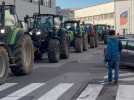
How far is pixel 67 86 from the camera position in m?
14.9

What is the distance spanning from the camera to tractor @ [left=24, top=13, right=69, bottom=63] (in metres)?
24.4

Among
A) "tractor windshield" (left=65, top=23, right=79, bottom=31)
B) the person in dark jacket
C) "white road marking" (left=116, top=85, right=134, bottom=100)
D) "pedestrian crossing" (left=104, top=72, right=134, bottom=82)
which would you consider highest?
"tractor windshield" (left=65, top=23, right=79, bottom=31)

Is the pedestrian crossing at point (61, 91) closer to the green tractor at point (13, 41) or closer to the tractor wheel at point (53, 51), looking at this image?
the green tractor at point (13, 41)

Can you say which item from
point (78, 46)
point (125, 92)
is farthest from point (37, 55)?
point (125, 92)

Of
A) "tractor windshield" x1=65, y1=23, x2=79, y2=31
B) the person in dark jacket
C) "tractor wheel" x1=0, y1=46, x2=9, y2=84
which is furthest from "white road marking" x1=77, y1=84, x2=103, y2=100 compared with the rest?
"tractor windshield" x1=65, y1=23, x2=79, y2=31

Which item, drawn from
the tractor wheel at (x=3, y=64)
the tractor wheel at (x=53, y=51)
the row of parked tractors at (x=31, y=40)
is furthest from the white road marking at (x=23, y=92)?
the tractor wheel at (x=53, y=51)

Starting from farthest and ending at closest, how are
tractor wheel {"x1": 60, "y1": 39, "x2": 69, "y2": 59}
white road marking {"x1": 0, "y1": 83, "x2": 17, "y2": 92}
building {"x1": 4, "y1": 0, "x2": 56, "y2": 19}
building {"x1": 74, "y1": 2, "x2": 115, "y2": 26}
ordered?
1. building {"x1": 74, "y1": 2, "x2": 115, "y2": 26}
2. building {"x1": 4, "y1": 0, "x2": 56, "y2": 19}
3. tractor wheel {"x1": 60, "y1": 39, "x2": 69, "y2": 59}
4. white road marking {"x1": 0, "y1": 83, "x2": 17, "y2": 92}

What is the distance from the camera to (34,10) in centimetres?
5016

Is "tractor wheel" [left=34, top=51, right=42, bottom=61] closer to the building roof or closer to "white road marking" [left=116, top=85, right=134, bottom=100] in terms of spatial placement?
"white road marking" [left=116, top=85, right=134, bottom=100]

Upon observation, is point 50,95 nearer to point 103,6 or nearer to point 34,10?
point 34,10

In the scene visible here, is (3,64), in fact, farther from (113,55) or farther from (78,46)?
(78,46)

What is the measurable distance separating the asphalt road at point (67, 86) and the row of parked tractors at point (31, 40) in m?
0.55

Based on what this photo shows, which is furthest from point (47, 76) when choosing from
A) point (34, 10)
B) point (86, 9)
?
point (86, 9)

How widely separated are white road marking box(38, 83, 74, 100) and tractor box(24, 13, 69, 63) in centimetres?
897
